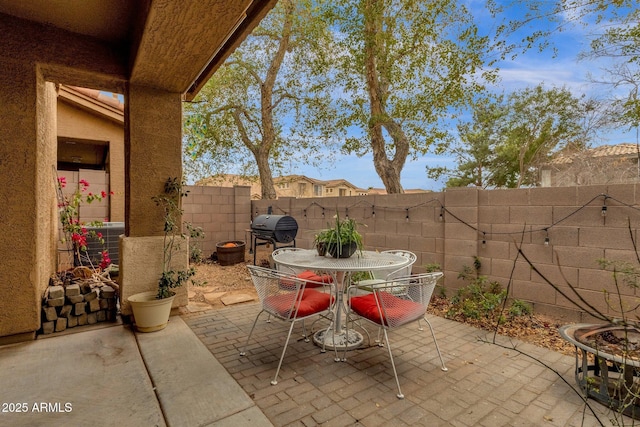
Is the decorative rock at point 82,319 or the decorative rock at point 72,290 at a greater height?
the decorative rock at point 72,290

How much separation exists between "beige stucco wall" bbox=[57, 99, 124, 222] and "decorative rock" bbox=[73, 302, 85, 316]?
395 centimetres

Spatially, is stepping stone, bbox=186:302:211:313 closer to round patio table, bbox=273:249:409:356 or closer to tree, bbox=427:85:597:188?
round patio table, bbox=273:249:409:356

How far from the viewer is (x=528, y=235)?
3537 millimetres

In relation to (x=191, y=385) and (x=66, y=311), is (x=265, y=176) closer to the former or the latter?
(x=66, y=311)

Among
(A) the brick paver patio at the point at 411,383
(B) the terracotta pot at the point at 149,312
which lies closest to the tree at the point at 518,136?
(A) the brick paver patio at the point at 411,383

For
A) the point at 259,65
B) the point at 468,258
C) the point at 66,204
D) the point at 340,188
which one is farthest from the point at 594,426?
the point at 340,188

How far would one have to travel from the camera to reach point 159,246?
3492 mm

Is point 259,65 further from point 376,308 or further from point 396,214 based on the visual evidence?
point 376,308

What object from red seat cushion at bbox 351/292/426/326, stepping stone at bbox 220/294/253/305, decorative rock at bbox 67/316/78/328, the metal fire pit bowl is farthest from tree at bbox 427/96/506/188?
decorative rock at bbox 67/316/78/328

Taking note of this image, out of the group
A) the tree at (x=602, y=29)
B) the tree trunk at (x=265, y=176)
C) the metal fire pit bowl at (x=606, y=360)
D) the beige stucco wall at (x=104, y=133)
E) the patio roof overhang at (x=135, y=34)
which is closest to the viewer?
the metal fire pit bowl at (x=606, y=360)

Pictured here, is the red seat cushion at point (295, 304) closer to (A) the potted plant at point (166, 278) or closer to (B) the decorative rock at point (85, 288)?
(A) the potted plant at point (166, 278)

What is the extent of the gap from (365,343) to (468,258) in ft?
6.10

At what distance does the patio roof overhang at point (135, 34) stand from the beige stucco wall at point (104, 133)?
13.4ft

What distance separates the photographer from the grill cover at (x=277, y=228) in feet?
19.0
